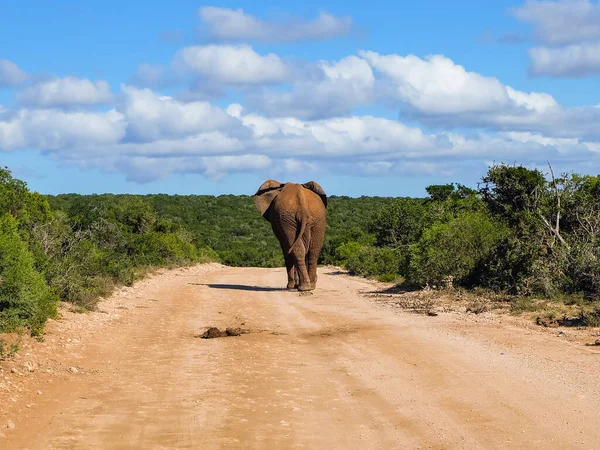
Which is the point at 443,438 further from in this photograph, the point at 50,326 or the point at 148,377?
the point at 50,326

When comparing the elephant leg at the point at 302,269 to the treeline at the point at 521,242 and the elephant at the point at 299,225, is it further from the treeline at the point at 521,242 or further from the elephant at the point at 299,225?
the treeline at the point at 521,242

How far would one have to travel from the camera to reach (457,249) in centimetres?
1989

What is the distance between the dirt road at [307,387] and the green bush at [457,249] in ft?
14.7

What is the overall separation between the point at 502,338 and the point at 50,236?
8.99 metres

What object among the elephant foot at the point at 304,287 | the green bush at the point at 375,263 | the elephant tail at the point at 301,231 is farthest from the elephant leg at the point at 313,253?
the green bush at the point at 375,263

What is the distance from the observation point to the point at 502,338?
12.7m

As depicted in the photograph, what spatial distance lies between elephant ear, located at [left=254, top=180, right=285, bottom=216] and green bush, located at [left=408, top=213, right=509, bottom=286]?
15.0 ft

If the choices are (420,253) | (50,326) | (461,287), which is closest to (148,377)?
(50,326)

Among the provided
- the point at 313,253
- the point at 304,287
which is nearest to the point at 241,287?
the point at 313,253

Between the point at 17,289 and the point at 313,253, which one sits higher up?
the point at 313,253

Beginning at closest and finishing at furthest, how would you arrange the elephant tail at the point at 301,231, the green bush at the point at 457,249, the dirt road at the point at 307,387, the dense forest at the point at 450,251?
the dirt road at the point at 307,387
the dense forest at the point at 450,251
the green bush at the point at 457,249
the elephant tail at the point at 301,231

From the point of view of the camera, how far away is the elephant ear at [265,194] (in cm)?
2341

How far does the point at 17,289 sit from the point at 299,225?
11.1 meters

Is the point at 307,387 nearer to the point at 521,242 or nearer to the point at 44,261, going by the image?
the point at 44,261
